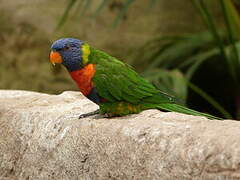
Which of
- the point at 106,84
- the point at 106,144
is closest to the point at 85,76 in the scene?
the point at 106,84

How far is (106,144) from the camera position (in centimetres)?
217

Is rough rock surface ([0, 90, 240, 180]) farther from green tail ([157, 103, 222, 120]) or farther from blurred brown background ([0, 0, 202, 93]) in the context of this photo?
blurred brown background ([0, 0, 202, 93])

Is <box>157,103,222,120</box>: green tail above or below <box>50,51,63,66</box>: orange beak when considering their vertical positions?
below

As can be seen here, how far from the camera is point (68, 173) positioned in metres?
2.32

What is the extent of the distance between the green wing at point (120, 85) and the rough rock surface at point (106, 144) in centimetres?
9

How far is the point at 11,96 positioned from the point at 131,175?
1.33 meters

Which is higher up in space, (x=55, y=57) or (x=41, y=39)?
(x=55, y=57)

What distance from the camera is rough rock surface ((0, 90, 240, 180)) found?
1.81 m

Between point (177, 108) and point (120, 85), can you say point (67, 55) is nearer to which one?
point (120, 85)

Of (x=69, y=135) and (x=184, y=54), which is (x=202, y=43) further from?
(x=69, y=135)

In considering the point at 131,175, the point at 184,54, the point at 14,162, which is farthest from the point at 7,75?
the point at 131,175

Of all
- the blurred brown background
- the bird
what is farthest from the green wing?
the blurred brown background

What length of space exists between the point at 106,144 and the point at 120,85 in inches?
14.7

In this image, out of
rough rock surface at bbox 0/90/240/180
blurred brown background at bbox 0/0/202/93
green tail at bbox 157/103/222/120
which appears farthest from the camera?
blurred brown background at bbox 0/0/202/93
